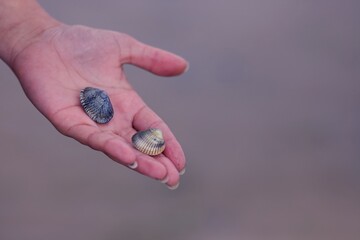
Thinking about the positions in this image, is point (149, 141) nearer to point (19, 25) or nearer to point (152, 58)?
point (152, 58)

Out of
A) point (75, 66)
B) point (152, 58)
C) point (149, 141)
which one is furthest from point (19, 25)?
point (149, 141)

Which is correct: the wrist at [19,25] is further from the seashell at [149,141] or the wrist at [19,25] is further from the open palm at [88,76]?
the seashell at [149,141]

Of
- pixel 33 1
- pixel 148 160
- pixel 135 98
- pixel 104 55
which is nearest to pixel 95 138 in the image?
pixel 148 160

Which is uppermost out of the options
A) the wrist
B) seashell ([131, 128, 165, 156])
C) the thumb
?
the thumb

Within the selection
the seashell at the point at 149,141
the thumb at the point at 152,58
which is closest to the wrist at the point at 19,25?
the thumb at the point at 152,58

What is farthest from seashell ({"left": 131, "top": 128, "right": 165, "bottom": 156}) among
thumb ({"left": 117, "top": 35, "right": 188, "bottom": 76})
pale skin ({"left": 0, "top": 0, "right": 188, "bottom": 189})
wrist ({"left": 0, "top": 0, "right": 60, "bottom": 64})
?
wrist ({"left": 0, "top": 0, "right": 60, "bottom": 64})

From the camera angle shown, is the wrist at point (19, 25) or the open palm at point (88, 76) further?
the wrist at point (19, 25)

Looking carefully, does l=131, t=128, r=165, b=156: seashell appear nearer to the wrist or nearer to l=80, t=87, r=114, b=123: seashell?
l=80, t=87, r=114, b=123: seashell
